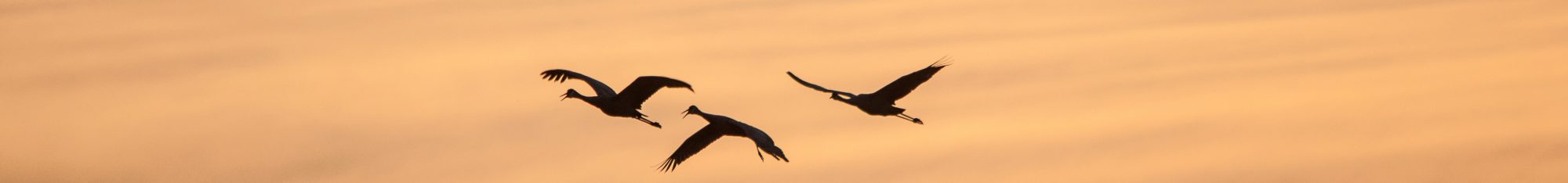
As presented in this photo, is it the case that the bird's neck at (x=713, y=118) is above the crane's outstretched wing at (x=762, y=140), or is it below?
above

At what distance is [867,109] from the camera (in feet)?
128

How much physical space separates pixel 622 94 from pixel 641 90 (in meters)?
0.33

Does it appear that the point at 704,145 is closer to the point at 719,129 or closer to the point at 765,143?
the point at 719,129

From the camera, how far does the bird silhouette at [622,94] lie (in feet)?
127

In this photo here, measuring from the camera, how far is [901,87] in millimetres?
38281

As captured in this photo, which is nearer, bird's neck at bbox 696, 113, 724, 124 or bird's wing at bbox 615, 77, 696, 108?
bird's wing at bbox 615, 77, 696, 108

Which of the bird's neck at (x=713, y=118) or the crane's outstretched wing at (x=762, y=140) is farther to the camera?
the bird's neck at (x=713, y=118)

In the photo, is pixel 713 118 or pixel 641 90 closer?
pixel 641 90

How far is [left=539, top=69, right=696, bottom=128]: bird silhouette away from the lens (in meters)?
38.8

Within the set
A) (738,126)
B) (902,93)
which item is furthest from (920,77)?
(738,126)

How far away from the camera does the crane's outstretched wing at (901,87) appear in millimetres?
38000

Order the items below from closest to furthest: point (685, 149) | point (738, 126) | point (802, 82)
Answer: point (802, 82) < point (738, 126) < point (685, 149)

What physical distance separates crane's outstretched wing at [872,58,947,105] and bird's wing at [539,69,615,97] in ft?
15.1

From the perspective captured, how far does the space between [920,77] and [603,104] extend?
5416mm
